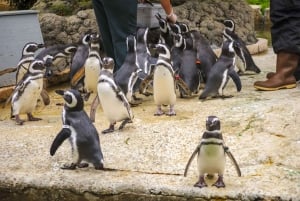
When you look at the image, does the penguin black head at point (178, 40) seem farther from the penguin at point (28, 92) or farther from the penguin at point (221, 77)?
the penguin at point (28, 92)

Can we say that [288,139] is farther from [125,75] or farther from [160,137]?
[125,75]

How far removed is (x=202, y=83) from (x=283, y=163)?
2347 millimetres

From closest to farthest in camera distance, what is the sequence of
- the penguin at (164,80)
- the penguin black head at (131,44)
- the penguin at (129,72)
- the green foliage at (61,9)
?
1. the penguin at (164,80)
2. the penguin at (129,72)
3. the penguin black head at (131,44)
4. the green foliage at (61,9)

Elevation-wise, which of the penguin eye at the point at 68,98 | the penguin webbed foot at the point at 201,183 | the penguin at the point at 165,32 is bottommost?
the penguin webbed foot at the point at 201,183

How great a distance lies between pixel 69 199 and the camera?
10.7 ft

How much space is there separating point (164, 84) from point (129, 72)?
1.15 feet

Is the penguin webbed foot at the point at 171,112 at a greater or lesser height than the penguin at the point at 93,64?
lesser

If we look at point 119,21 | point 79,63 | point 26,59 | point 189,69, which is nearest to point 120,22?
point 119,21

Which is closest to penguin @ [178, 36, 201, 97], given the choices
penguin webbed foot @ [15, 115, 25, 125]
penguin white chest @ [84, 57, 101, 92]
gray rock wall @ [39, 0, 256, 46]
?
penguin white chest @ [84, 57, 101, 92]

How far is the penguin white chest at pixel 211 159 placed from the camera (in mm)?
3076

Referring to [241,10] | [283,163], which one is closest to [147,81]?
[283,163]

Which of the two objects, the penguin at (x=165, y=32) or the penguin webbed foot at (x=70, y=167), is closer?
the penguin webbed foot at (x=70, y=167)

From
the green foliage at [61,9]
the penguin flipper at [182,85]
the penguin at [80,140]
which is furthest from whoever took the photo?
the green foliage at [61,9]

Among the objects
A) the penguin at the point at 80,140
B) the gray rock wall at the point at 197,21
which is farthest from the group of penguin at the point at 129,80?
the gray rock wall at the point at 197,21
